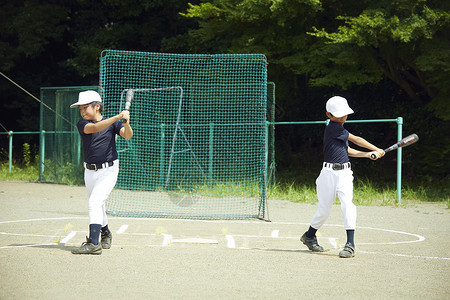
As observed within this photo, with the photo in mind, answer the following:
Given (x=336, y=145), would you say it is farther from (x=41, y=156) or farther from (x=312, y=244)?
(x=41, y=156)

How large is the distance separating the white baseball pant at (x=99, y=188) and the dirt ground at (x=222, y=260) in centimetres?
48

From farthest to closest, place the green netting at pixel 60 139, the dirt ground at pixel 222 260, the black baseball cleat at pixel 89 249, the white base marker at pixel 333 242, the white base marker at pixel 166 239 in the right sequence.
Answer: the green netting at pixel 60 139 → the white base marker at pixel 333 242 → the white base marker at pixel 166 239 → the black baseball cleat at pixel 89 249 → the dirt ground at pixel 222 260

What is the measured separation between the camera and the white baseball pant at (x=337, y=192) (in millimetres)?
8031

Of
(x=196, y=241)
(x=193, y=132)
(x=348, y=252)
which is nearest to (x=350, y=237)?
(x=348, y=252)

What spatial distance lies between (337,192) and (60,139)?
39.7 feet

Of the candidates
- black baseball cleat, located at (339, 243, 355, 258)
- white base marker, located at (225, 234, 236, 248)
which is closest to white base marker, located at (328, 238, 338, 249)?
black baseball cleat, located at (339, 243, 355, 258)

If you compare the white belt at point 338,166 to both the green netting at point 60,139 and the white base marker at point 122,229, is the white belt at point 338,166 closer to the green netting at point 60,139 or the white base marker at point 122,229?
the white base marker at point 122,229

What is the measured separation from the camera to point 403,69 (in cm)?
1775

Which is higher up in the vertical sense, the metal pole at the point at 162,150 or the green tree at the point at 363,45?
the green tree at the point at 363,45

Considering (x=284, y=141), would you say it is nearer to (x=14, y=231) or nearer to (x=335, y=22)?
(x=335, y=22)

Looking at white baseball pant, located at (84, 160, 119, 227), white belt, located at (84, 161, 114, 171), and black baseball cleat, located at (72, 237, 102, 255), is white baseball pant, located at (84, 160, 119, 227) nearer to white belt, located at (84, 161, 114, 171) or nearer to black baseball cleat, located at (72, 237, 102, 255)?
white belt, located at (84, 161, 114, 171)

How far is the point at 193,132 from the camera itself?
712 inches

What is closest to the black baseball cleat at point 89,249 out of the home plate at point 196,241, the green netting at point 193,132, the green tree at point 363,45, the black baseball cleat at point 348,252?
the home plate at point 196,241

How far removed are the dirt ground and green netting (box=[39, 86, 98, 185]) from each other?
5.89m
